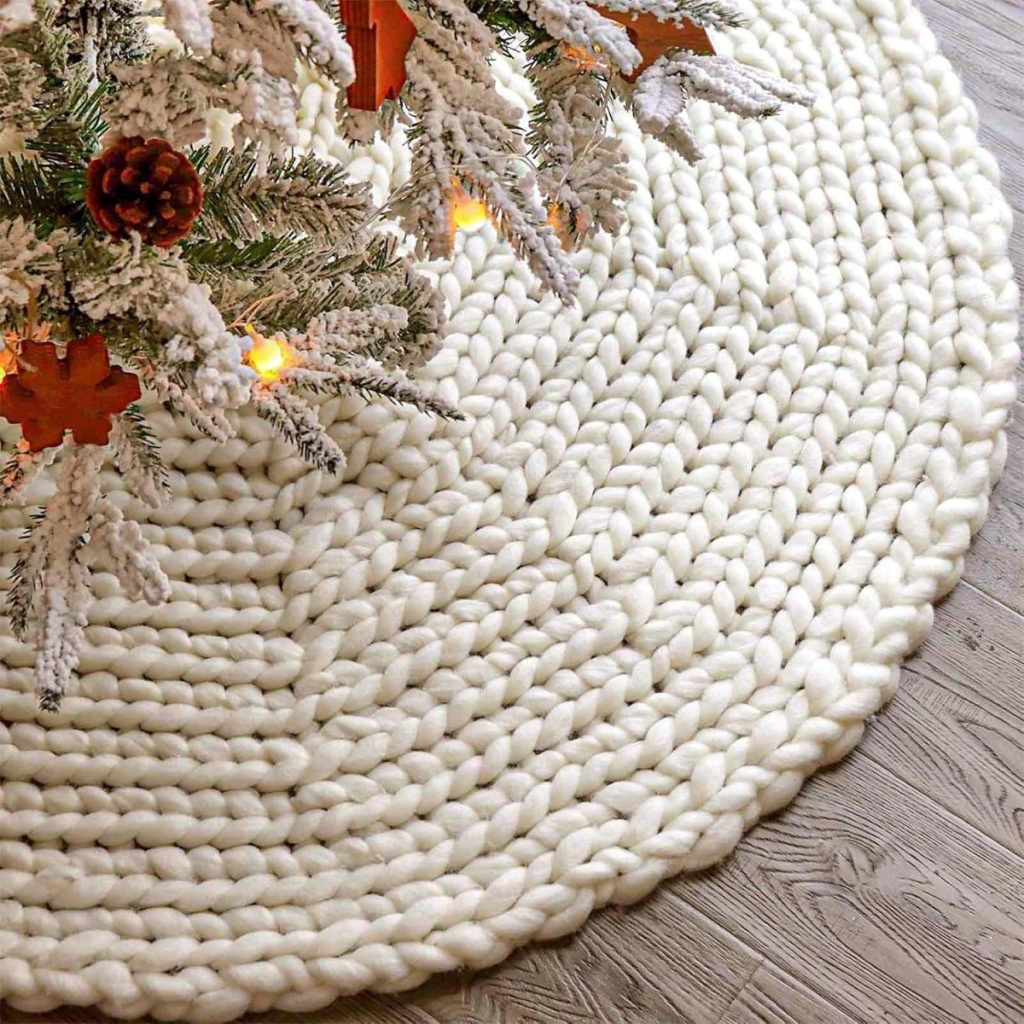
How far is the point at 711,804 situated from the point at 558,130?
0.49m

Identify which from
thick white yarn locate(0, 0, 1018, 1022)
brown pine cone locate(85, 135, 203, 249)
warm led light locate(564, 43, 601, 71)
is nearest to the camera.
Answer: brown pine cone locate(85, 135, 203, 249)

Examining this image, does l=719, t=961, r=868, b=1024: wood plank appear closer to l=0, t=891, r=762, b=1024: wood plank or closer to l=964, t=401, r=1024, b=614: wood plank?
l=0, t=891, r=762, b=1024: wood plank

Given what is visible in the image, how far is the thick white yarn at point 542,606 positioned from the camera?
84 cm

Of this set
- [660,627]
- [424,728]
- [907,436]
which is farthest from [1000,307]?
[424,728]

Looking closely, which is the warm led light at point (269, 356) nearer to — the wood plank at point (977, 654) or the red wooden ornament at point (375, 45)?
the red wooden ornament at point (375, 45)

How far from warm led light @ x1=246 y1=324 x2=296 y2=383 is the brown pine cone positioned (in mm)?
144

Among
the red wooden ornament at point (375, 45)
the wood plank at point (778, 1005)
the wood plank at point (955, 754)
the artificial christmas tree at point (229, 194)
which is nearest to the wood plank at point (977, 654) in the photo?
the wood plank at point (955, 754)

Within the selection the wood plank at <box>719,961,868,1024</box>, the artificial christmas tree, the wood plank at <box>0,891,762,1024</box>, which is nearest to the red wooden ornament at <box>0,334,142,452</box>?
the artificial christmas tree

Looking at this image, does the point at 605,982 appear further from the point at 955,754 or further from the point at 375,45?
the point at 375,45

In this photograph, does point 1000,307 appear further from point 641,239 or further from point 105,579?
point 105,579

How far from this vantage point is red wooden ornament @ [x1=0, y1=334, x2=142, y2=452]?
A: 0.62 meters

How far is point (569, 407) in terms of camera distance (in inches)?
37.9

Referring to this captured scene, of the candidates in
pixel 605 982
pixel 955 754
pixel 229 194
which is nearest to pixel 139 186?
pixel 229 194

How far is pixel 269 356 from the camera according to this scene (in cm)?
74
